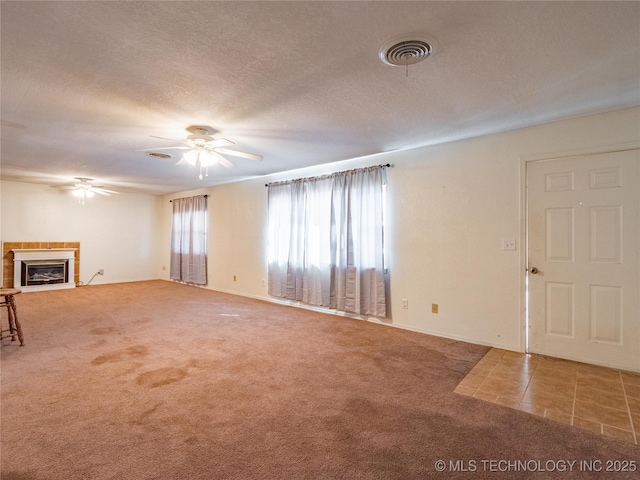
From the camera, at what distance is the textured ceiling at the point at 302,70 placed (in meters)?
1.62

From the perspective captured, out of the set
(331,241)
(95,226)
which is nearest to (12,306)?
(331,241)

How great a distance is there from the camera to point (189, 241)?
295 inches

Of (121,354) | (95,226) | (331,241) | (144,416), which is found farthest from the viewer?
(95,226)

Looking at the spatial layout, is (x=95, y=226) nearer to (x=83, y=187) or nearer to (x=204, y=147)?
(x=83, y=187)

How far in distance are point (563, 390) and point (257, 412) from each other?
2.37 meters

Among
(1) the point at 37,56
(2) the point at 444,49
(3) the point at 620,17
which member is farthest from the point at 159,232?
(3) the point at 620,17

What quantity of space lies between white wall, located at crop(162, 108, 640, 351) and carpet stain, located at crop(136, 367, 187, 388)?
8.73 feet

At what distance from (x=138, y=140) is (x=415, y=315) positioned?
403 cm

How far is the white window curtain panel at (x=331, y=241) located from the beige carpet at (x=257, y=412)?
850 mm

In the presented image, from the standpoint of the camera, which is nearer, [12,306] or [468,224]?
[12,306]

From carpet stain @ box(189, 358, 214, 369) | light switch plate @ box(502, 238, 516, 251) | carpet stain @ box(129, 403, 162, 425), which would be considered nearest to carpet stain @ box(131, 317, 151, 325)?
carpet stain @ box(189, 358, 214, 369)

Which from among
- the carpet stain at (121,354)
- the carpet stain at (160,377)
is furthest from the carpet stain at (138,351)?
the carpet stain at (160,377)

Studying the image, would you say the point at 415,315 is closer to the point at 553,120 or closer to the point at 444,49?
the point at 553,120

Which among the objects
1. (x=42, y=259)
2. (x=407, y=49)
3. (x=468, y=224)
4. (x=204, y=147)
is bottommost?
(x=42, y=259)
